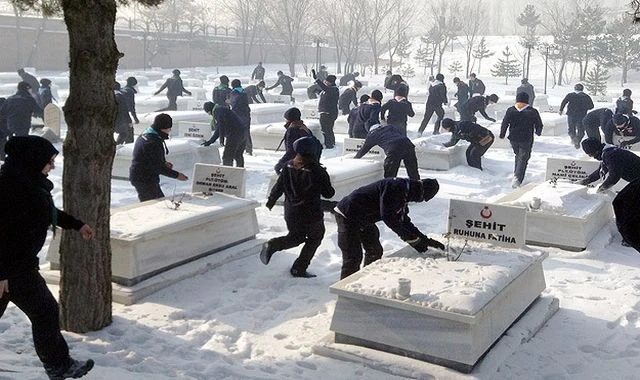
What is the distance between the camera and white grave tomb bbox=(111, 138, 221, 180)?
13242 mm

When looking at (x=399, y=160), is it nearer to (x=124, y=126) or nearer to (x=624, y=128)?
(x=624, y=128)

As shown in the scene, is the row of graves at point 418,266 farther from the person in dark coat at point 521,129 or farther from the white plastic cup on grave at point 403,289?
the person in dark coat at point 521,129

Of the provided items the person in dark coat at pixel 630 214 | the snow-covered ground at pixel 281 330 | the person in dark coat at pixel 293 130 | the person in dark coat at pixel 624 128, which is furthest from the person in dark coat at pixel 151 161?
the person in dark coat at pixel 624 128

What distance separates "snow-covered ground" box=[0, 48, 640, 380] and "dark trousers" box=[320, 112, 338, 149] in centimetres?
863

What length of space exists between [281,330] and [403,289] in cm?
137

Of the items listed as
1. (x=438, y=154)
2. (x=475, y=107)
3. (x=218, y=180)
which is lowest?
(x=438, y=154)

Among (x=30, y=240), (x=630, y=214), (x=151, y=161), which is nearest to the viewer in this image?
(x=630, y=214)

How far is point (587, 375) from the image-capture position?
Answer: 543 cm

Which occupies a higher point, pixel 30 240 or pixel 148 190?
pixel 30 240

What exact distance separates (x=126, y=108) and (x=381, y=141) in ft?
23.9

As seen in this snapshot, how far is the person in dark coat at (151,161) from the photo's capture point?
8633 mm

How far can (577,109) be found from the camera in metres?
18.1

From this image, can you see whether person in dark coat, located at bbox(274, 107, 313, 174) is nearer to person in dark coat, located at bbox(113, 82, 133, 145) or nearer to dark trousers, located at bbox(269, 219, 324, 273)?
dark trousers, located at bbox(269, 219, 324, 273)

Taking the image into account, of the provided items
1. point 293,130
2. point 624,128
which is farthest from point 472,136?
point 293,130
